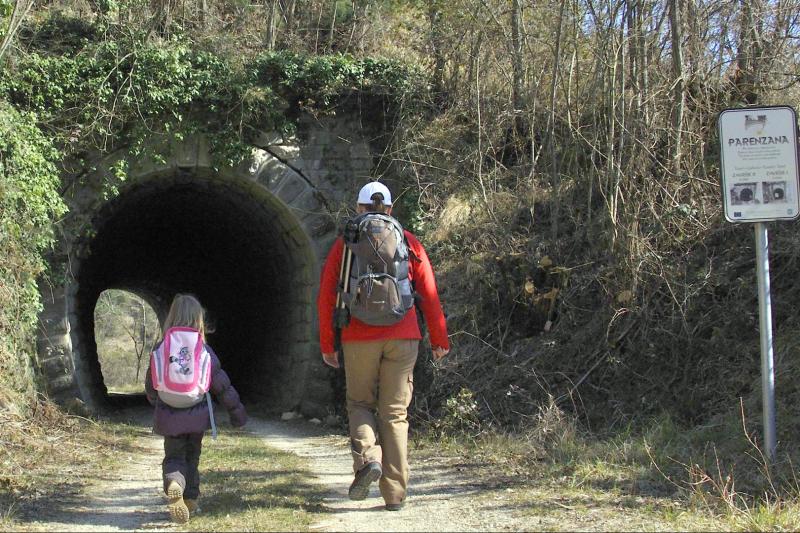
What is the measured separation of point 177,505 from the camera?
4645mm

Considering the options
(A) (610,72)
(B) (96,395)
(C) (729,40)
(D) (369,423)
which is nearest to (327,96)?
(A) (610,72)

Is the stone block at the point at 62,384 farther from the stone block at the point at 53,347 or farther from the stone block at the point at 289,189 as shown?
the stone block at the point at 289,189

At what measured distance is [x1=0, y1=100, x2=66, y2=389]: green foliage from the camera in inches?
332

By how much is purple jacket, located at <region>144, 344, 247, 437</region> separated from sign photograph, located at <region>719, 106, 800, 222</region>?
315cm

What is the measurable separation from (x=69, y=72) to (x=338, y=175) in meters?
3.36

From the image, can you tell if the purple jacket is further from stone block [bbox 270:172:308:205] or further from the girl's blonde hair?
stone block [bbox 270:172:308:205]

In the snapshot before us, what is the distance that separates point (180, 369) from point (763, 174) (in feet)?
12.0

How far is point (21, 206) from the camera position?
28.8 feet

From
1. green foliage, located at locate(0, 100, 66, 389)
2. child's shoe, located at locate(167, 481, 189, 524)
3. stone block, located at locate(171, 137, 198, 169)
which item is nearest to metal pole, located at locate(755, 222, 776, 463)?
child's shoe, located at locate(167, 481, 189, 524)

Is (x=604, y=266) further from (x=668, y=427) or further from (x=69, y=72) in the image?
(x=69, y=72)

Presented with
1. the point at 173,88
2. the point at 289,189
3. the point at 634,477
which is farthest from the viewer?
the point at 289,189

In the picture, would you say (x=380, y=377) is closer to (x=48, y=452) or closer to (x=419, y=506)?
(x=419, y=506)

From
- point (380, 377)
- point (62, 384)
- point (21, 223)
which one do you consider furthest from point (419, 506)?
point (62, 384)

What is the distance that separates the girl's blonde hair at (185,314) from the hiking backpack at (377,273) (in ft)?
2.94
